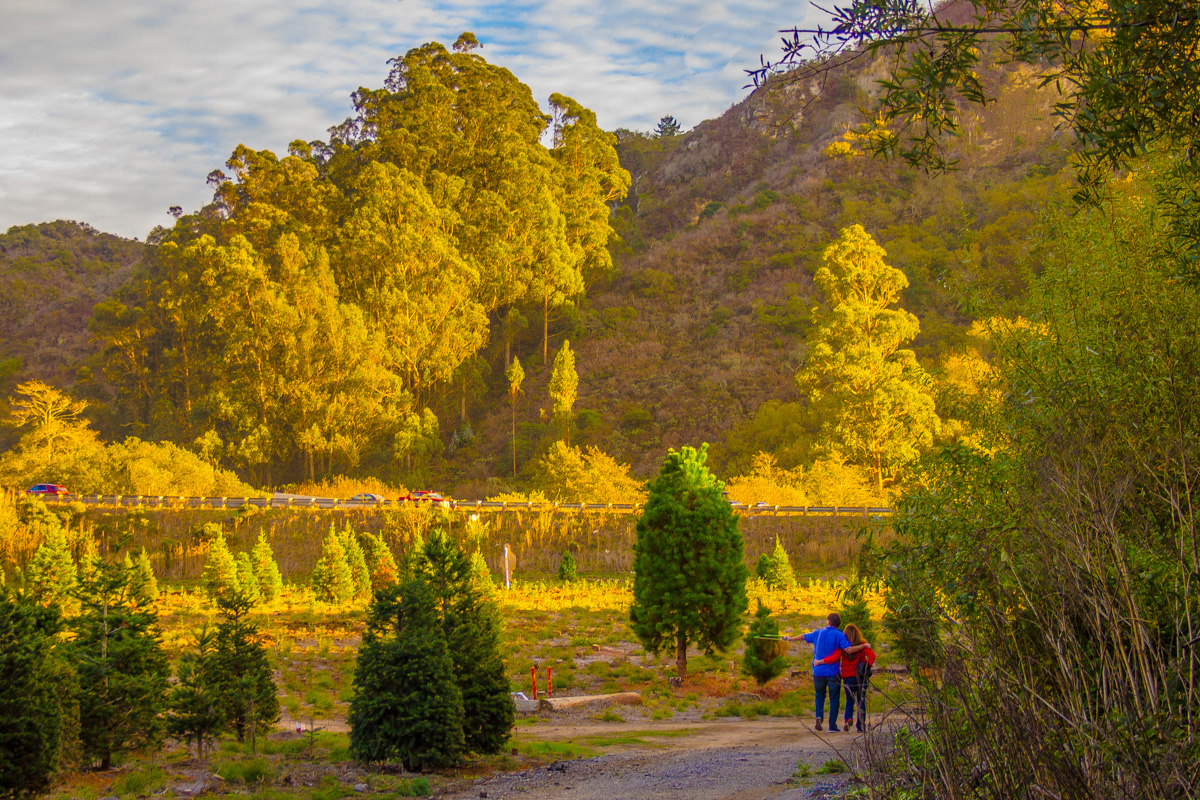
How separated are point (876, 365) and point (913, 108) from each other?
26.8 meters

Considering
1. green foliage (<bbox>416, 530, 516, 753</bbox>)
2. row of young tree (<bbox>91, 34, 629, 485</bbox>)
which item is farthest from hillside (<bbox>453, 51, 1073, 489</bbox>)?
green foliage (<bbox>416, 530, 516, 753</bbox>)

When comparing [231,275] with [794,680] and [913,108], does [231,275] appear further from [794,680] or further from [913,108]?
[913,108]

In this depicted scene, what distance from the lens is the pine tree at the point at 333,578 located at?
73.2 feet

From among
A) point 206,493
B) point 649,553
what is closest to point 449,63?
point 206,493

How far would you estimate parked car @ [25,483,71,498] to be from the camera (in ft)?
101

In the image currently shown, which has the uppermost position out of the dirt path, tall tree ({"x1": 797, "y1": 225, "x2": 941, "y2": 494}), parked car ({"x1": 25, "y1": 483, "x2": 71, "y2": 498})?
tall tree ({"x1": 797, "y1": 225, "x2": 941, "y2": 494})

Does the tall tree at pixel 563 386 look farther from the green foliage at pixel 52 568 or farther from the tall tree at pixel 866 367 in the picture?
the green foliage at pixel 52 568

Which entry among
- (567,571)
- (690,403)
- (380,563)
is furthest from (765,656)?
(690,403)

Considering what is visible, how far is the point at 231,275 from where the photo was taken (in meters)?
40.4

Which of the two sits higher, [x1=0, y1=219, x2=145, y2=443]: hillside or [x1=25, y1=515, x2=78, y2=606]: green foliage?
[x1=0, y1=219, x2=145, y2=443]: hillside

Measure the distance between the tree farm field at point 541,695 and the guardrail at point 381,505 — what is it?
145 cm

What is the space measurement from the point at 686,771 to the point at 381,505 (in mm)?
25410

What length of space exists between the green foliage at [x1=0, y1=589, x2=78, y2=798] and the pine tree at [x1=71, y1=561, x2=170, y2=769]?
1.18 meters

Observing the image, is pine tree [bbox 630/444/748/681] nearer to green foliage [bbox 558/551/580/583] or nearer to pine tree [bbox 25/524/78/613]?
pine tree [bbox 25/524/78/613]
